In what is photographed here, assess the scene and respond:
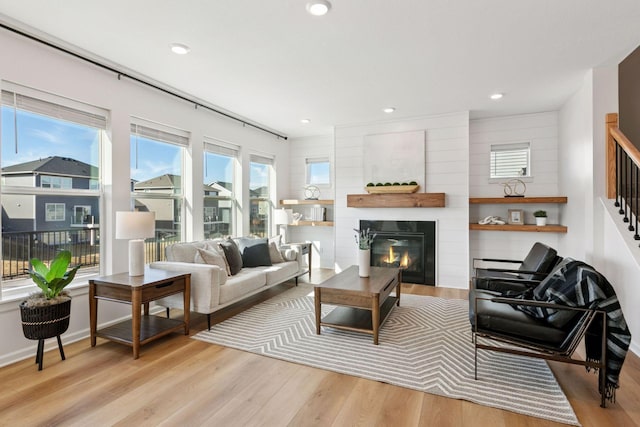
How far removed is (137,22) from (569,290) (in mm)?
3781

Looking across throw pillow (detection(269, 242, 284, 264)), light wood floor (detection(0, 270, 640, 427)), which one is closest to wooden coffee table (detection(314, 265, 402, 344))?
light wood floor (detection(0, 270, 640, 427))

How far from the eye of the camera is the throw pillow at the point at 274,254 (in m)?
4.92

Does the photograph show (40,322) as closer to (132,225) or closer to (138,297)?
(138,297)

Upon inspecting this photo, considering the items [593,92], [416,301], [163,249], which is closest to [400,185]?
[416,301]

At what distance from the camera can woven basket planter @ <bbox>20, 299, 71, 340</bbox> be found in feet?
8.09

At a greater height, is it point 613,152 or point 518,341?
point 613,152

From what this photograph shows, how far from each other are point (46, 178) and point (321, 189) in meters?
4.43

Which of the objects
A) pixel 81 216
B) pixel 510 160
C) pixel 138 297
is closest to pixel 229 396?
pixel 138 297

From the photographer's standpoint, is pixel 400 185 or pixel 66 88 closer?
pixel 66 88

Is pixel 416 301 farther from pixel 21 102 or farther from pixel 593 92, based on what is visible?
pixel 21 102

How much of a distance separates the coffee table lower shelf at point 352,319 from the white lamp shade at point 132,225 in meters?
1.90

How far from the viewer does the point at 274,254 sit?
16.3 ft

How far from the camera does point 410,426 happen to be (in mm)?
1894

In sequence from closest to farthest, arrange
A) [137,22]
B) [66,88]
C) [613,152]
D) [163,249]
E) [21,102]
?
[137,22] < [21,102] < [66,88] < [613,152] < [163,249]
